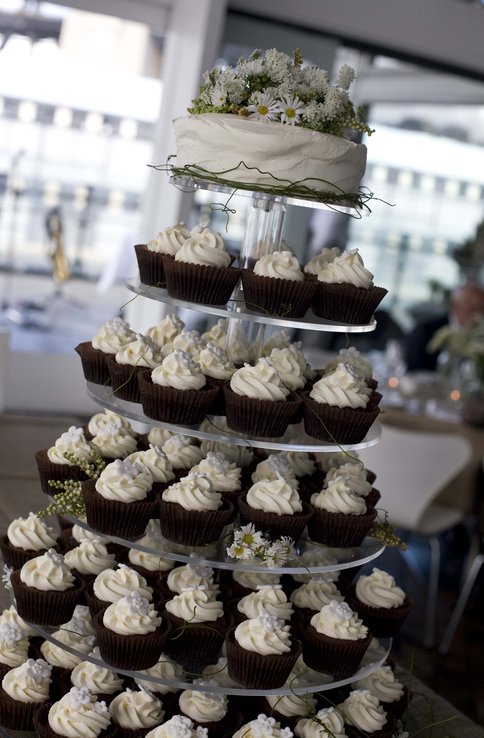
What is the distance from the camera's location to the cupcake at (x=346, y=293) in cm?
192

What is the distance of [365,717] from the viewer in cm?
191

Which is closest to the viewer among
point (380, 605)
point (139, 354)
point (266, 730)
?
point (266, 730)

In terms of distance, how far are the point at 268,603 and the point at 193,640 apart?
0.16 m

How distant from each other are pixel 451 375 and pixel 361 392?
311cm

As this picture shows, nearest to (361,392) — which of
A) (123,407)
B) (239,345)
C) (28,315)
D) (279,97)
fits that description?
(239,345)

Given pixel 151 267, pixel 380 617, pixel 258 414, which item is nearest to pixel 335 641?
pixel 380 617

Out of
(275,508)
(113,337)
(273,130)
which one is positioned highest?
(273,130)

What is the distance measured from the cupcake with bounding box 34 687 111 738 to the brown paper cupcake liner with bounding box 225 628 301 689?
25 cm

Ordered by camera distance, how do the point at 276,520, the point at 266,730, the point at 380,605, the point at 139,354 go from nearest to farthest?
the point at 266,730, the point at 276,520, the point at 139,354, the point at 380,605

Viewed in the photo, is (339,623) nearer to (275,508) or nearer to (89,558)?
(275,508)

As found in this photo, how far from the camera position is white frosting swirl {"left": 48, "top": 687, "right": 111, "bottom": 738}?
175 cm

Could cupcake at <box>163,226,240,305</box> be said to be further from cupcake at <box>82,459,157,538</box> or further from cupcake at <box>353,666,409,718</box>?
cupcake at <box>353,666,409,718</box>

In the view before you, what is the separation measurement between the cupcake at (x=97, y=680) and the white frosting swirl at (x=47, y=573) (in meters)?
0.15

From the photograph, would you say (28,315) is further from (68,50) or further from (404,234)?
(404,234)
